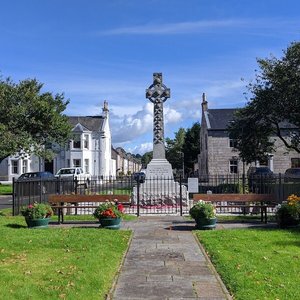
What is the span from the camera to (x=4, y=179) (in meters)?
58.9

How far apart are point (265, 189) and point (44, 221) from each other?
13.6m

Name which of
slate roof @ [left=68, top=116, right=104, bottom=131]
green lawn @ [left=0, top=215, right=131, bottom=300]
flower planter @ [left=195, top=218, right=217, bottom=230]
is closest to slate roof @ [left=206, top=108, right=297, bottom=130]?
slate roof @ [left=68, top=116, right=104, bottom=131]

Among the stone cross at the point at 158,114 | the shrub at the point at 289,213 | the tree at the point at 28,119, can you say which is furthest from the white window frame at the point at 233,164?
the shrub at the point at 289,213

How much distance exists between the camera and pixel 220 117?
5816cm

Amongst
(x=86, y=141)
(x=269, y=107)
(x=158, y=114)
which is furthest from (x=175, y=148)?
(x=158, y=114)

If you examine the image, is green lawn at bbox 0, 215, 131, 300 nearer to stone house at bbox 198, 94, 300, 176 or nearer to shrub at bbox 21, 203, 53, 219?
shrub at bbox 21, 203, 53, 219

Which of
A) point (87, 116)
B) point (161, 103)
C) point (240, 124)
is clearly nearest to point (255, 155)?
point (240, 124)

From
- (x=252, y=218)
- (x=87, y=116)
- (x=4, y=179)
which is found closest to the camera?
(x=252, y=218)

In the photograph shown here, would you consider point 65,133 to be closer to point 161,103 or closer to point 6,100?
point 6,100

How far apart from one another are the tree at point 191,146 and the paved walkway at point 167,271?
66842 mm

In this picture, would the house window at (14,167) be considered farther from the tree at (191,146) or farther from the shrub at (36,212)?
the shrub at (36,212)

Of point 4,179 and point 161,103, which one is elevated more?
point 161,103

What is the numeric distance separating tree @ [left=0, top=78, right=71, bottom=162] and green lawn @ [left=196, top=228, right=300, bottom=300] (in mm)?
15986

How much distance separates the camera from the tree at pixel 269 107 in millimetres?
28234
